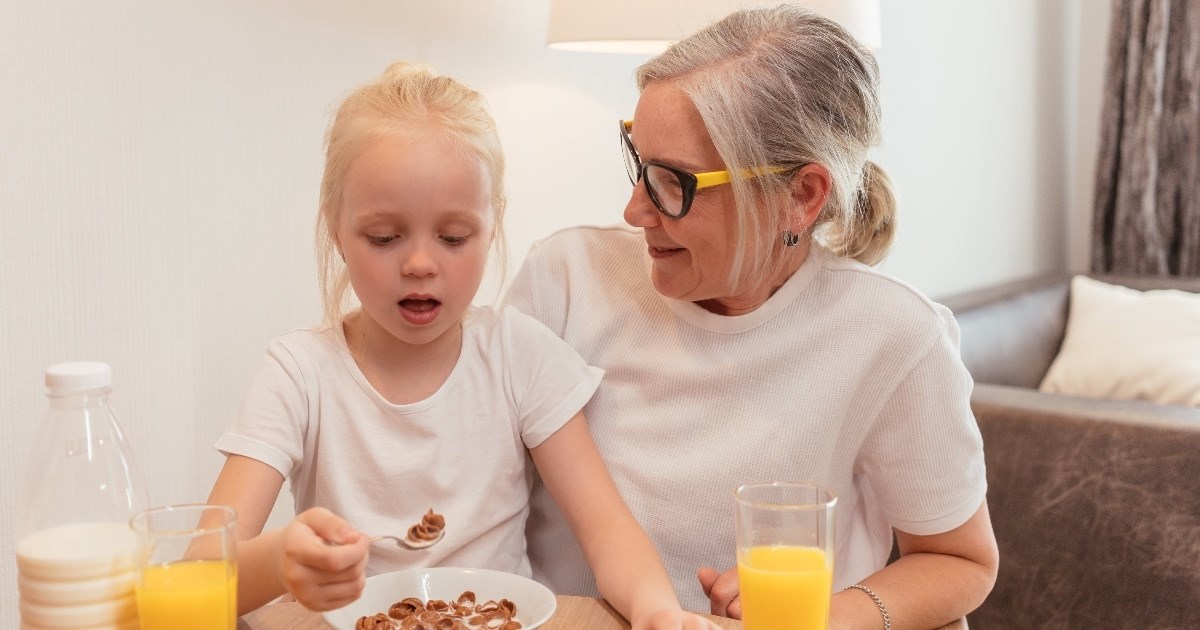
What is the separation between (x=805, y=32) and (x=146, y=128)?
2.84ft

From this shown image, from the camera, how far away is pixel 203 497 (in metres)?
1.70

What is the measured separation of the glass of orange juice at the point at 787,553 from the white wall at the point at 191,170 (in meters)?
0.92

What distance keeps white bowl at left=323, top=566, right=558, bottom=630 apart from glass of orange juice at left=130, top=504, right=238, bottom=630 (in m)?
0.21

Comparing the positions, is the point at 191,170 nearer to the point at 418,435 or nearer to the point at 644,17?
the point at 418,435

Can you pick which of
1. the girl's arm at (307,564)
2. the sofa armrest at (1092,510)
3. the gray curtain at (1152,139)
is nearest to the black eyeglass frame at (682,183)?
the girl's arm at (307,564)

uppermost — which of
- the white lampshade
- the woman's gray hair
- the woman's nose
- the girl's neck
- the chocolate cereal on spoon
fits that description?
the white lampshade

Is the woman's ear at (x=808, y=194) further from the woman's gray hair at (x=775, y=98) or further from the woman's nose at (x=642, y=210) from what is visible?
the woman's nose at (x=642, y=210)

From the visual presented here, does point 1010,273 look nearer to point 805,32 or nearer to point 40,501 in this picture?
point 805,32

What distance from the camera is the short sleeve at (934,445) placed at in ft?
4.65

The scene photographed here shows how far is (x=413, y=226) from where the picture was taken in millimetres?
1284

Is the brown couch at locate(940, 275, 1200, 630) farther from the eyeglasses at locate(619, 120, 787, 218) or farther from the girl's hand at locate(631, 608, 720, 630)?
the girl's hand at locate(631, 608, 720, 630)

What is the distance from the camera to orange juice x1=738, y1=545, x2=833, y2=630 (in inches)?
40.1

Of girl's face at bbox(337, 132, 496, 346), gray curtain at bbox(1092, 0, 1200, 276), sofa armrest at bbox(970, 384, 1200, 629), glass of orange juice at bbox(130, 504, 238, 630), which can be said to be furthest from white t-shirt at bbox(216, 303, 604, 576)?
gray curtain at bbox(1092, 0, 1200, 276)

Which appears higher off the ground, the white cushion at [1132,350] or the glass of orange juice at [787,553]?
the glass of orange juice at [787,553]
